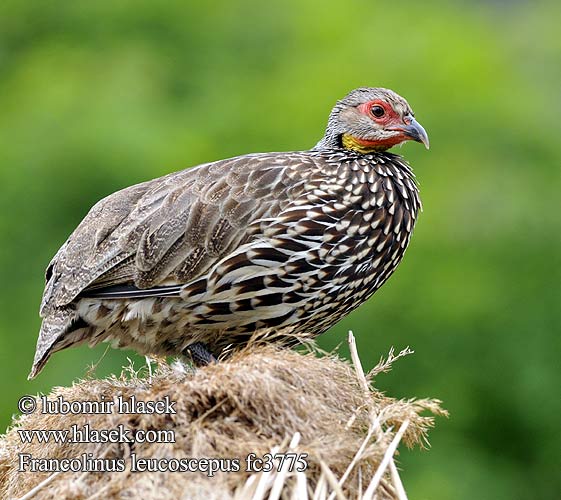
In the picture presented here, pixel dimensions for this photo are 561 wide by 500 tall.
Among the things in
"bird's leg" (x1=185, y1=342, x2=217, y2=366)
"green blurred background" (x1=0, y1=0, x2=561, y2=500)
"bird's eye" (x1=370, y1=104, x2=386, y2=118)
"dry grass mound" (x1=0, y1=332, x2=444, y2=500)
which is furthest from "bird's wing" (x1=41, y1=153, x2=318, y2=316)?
"green blurred background" (x1=0, y1=0, x2=561, y2=500)

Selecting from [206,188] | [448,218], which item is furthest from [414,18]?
[206,188]

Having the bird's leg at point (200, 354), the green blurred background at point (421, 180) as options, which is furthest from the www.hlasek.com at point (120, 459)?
the green blurred background at point (421, 180)

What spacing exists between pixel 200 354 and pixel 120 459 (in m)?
2.13

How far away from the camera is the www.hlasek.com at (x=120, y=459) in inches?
215

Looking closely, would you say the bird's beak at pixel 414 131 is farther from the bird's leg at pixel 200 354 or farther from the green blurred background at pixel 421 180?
the green blurred background at pixel 421 180

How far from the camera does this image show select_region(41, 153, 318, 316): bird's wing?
770 cm

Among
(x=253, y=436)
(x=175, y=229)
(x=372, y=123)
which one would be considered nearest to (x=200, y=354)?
(x=175, y=229)

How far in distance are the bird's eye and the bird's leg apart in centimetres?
208

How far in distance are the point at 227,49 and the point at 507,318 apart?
1175cm

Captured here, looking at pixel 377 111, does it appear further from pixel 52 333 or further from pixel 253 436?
pixel 253 436

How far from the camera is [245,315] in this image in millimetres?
7582

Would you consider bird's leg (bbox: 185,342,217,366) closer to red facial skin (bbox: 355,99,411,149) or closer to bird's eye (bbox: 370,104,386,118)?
red facial skin (bbox: 355,99,411,149)

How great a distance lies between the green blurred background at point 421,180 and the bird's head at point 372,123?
10.6 m

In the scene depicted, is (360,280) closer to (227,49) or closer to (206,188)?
(206,188)
